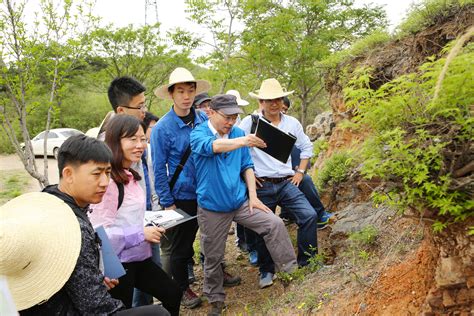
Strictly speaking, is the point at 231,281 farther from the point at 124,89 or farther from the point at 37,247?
the point at 37,247

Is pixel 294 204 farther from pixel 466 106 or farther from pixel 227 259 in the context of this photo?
pixel 466 106

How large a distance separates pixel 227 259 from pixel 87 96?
946 inches

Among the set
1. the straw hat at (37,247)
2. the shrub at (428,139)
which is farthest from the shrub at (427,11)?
the straw hat at (37,247)

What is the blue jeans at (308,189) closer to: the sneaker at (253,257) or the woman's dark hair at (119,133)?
the sneaker at (253,257)

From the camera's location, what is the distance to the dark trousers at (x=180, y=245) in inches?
168

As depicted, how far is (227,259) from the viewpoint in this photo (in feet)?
19.1

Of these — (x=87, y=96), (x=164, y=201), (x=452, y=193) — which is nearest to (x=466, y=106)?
(x=452, y=193)

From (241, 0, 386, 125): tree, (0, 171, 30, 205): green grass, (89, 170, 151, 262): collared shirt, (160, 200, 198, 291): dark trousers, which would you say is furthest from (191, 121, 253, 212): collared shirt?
(0, 171, 30, 205): green grass

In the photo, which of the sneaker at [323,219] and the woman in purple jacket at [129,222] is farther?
the sneaker at [323,219]

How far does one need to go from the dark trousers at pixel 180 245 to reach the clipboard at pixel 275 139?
104 cm

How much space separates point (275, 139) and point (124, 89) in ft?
5.21

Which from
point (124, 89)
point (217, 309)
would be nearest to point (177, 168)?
point (124, 89)

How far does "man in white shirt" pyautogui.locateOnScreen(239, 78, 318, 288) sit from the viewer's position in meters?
4.22

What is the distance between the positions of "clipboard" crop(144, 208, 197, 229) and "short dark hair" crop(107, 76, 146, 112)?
128cm
